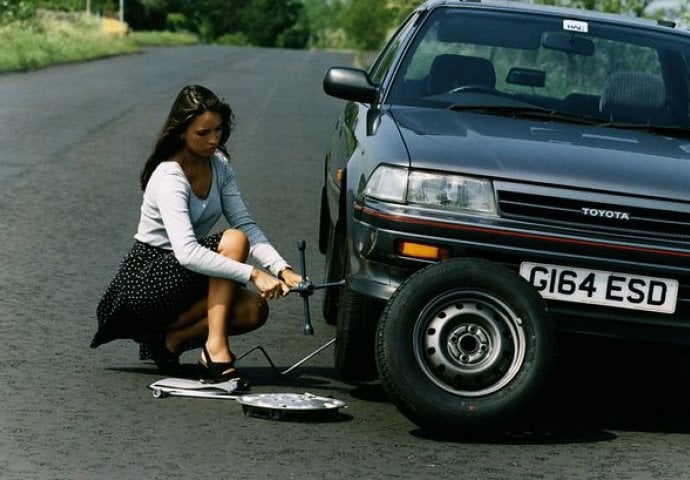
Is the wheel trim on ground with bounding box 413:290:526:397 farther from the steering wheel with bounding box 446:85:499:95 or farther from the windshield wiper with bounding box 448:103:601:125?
the steering wheel with bounding box 446:85:499:95

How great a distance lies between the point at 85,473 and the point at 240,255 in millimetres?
1719

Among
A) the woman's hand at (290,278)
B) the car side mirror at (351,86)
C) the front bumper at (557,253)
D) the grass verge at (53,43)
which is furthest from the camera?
the grass verge at (53,43)

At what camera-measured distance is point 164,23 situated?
104m

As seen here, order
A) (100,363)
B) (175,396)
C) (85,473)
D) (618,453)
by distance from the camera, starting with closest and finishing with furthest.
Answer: (85,473) → (618,453) → (175,396) → (100,363)

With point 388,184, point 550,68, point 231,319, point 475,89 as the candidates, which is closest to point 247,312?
point 231,319

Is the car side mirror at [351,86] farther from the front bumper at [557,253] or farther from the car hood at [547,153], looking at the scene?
the front bumper at [557,253]

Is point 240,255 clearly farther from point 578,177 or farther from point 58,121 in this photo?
point 58,121

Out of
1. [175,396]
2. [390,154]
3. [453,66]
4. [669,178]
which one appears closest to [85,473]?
[175,396]

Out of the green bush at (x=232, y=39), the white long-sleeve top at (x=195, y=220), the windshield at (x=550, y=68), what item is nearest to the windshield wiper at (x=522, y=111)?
the windshield at (x=550, y=68)

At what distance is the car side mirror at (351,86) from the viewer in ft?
25.8

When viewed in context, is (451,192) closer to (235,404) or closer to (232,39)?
(235,404)

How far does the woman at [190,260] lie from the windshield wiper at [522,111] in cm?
108

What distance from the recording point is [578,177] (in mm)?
6586

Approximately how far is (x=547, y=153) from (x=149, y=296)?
1695mm
